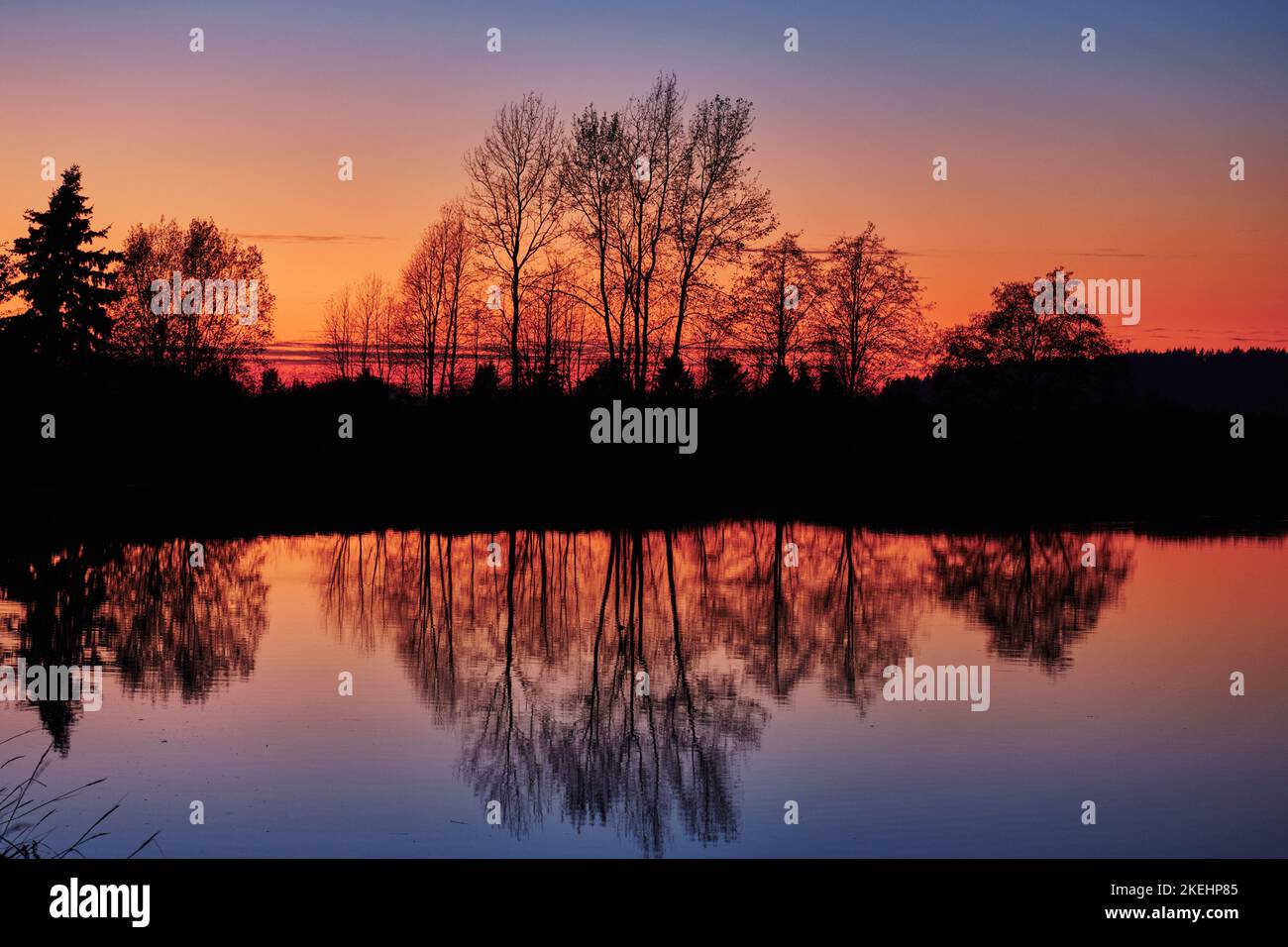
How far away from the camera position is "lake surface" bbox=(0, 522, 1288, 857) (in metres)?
8.80

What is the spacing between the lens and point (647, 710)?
12469 millimetres

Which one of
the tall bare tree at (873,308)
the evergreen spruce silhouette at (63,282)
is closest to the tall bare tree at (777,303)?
the tall bare tree at (873,308)

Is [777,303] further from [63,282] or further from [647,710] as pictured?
[647,710]

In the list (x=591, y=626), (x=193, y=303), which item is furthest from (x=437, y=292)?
(x=591, y=626)

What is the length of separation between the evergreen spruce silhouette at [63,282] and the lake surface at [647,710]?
29.9 metres

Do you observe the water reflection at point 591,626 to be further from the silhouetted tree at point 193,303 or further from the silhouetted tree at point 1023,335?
the silhouetted tree at point 1023,335

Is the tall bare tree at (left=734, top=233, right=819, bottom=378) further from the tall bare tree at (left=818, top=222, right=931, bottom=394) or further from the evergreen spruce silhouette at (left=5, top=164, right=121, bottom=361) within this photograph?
the evergreen spruce silhouette at (left=5, top=164, right=121, bottom=361)

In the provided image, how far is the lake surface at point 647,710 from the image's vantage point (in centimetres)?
880

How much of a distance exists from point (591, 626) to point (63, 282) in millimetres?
42174

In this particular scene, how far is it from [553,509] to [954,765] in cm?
2617

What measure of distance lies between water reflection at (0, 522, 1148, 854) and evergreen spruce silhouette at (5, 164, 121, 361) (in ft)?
91.6

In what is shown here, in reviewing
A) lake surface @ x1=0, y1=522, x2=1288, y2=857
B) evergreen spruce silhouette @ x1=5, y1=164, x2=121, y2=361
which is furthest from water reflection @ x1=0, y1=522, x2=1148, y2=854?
evergreen spruce silhouette @ x1=5, y1=164, x2=121, y2=361

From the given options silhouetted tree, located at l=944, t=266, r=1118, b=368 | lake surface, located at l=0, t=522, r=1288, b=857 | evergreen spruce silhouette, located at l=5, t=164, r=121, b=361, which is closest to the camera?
lake surface, located at l=0, t=522, r=1288, b=857
